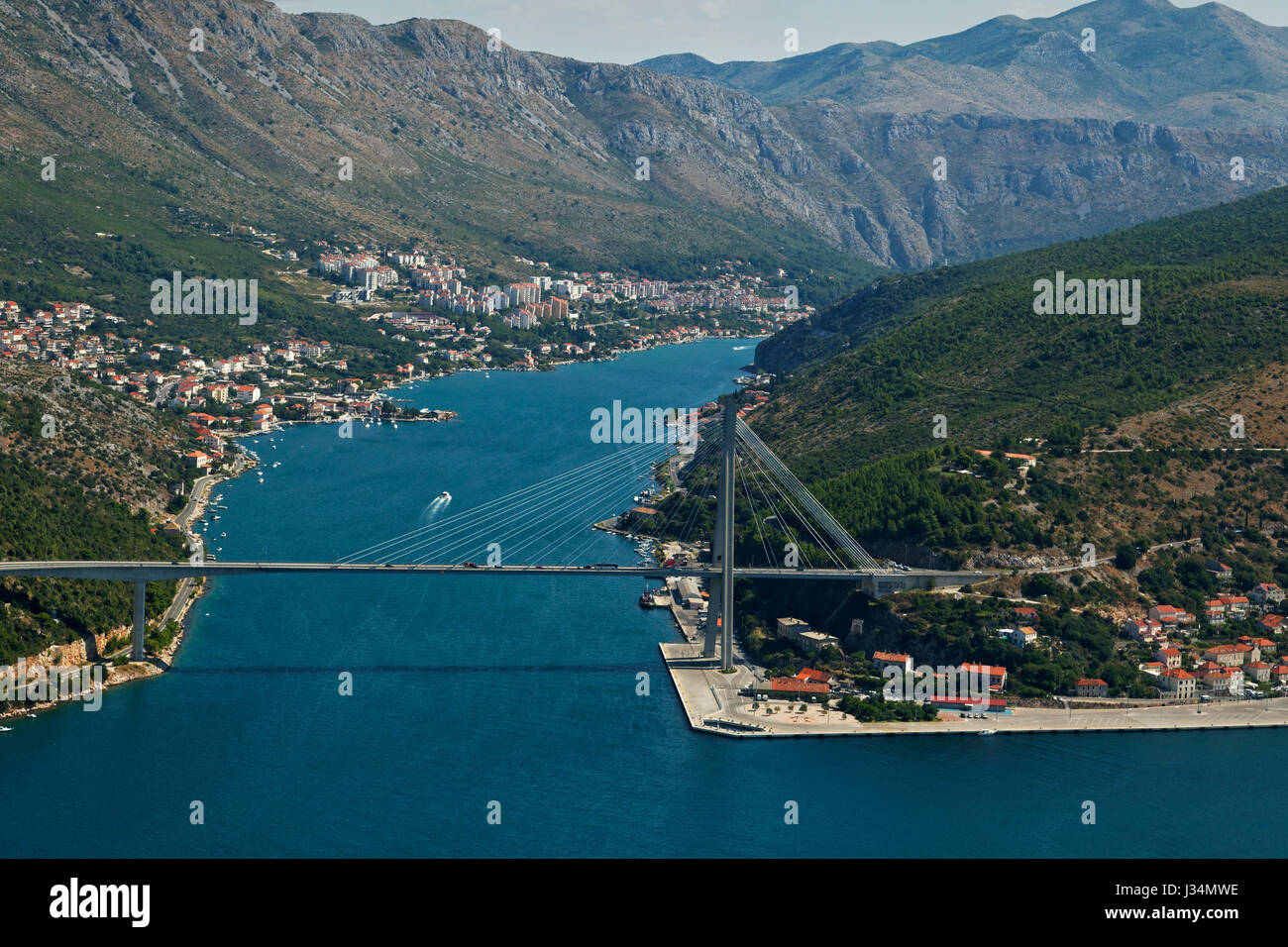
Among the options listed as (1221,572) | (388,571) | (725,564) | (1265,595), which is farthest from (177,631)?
(1265,595)

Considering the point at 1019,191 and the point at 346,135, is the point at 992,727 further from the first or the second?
the point at 1019,191

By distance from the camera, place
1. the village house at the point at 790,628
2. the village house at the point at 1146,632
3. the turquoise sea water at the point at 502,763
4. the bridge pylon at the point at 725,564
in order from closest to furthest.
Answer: the turquoise sea water at the point at 502,763 < the bridge pylon at the point at 725,564 < the village house at the point at 1146,632 < the village house at the point at 790,628

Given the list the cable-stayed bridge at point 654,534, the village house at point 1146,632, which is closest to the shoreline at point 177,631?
the cable-stayed bridge at point 654,534

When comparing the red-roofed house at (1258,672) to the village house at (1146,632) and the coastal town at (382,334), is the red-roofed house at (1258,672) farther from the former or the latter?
the coastal town at (382,334)

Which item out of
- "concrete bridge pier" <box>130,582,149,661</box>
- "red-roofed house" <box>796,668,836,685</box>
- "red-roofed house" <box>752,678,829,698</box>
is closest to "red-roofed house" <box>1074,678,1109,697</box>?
"red-roofed house" <box>796,668,836,685</box>

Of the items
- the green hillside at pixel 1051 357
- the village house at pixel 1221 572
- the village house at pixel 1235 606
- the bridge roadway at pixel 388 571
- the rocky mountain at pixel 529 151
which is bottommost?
the village house at pixel 1235 606

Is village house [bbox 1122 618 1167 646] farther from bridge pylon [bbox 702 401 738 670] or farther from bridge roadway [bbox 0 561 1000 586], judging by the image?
bridge pylon [bbox 702 401 738 670]

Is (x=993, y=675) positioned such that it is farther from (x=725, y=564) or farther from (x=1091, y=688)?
(x=725, y=564)
